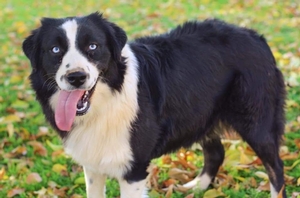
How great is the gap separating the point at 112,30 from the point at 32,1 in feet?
34.8

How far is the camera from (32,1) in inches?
532

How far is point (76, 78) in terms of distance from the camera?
3.18 metres

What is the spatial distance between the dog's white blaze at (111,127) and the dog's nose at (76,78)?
0.35 meters

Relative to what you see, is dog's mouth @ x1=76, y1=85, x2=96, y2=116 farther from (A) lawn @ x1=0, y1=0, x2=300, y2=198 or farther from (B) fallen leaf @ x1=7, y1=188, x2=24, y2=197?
(B) fallen leaf @ x1=7, y1=188, x2=24, y2=197

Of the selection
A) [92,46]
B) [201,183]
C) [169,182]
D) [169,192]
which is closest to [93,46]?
[92,46]

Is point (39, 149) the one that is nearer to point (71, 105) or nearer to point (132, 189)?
point (132, 189)

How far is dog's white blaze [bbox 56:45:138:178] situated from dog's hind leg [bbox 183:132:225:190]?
3.84 ft

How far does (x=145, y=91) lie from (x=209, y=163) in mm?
1280

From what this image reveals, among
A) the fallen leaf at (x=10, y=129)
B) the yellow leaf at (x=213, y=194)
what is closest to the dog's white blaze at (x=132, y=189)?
the yellow leaf at (x=213, y=194)

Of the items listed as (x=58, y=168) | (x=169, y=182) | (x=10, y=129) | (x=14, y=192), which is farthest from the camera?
(x=10, y=129)

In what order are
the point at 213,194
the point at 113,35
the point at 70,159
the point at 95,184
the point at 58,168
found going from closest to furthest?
the point at 113,35, the point at 95,184, the point at 213,194, the point at 58,168, the point at 70,159

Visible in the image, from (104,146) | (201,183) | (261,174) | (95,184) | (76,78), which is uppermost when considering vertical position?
(76,78)

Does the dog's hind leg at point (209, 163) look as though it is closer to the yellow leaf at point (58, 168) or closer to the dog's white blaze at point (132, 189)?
the dog's white blaze at point (132, 189)

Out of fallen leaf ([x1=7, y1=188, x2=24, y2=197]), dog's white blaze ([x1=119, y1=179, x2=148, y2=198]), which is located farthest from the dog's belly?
fallen leaf ([x1=7, y1=188, x2=24, y2=197])
